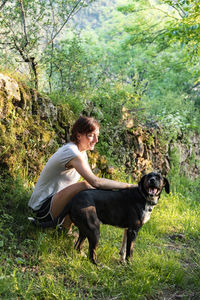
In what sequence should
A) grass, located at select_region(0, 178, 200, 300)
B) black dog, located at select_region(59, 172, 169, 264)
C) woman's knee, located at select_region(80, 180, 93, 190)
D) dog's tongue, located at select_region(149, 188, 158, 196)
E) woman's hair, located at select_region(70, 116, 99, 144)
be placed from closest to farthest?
1. grass, located at select_region(0, 178, 200, 300)
2. black dog, located at select_region(59, 172, 169, 264)
3. woman's knee, located at select_region(80, 180, 93, 190)
4. dog's tongue, located at select_region(149, 188, 158, 196)
5. woman's hair, located at select_region(70, 116, 99, 144)

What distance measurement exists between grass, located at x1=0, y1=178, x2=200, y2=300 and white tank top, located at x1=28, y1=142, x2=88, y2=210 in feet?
1.10

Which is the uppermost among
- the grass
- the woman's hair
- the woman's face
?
the woman's hair

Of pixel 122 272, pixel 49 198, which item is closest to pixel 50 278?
pixel 122 272

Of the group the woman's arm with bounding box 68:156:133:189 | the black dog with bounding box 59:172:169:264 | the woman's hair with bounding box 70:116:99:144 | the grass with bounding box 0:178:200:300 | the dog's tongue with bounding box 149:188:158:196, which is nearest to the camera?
the grass with bounding box 0:178:200:300

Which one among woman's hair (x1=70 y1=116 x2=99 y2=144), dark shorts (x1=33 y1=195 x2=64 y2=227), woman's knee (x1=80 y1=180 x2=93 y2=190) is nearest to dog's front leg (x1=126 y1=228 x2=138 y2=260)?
woman's knee (x1=80 y1=180 x2=93 y2=190)

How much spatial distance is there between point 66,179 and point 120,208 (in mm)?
780

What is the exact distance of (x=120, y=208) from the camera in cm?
377

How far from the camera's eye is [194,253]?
14.6ft

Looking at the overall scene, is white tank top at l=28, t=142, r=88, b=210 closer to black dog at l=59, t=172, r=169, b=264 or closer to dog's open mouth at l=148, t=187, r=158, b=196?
black dog at l=59, t=172, r=169, b=264

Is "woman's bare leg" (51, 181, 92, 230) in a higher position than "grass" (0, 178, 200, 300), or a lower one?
higher

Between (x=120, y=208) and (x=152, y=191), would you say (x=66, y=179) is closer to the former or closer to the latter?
(x=120, y=208)

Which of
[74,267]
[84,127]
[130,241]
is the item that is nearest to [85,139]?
[84,127]

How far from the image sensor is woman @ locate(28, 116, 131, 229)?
3.66 m

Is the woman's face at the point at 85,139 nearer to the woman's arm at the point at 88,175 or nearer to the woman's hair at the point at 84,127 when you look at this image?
the woman's hair at the point at 84,127
